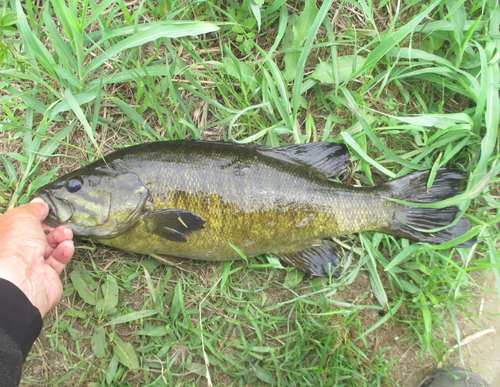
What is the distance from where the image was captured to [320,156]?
9.73ft

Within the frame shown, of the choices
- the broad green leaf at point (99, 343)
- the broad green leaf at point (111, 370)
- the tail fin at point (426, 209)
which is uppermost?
the tail fin at point (426, 209)

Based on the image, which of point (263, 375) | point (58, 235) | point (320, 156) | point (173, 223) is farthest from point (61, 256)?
point (320, 156)

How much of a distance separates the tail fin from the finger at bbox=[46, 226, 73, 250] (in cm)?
276

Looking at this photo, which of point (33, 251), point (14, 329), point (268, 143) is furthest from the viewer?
point (268, 143)

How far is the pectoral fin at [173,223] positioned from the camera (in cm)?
261

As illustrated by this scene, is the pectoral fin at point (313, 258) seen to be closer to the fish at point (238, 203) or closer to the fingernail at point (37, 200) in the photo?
the fish at point (238, 203)

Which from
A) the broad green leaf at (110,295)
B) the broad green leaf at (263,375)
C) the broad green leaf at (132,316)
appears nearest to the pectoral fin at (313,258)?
the broad green leaf at (263,375)

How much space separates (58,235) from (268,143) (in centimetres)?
201

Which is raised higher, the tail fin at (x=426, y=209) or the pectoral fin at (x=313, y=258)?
the tail fin at (x=426, y=209)

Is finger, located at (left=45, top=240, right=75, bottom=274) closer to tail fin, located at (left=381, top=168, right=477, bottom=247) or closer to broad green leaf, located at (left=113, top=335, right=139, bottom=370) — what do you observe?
broad green leaf, located at (left=113, top=335, right=139, bottom=370)

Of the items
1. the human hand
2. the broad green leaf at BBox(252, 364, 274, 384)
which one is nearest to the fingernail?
the human hand

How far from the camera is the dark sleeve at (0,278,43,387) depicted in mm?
2197

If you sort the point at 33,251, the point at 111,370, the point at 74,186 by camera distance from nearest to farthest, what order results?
1. the point at 33,251
2. the point at 74,186
3. the point at 111,370

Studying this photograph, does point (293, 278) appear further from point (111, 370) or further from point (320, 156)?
point (111, 370)
